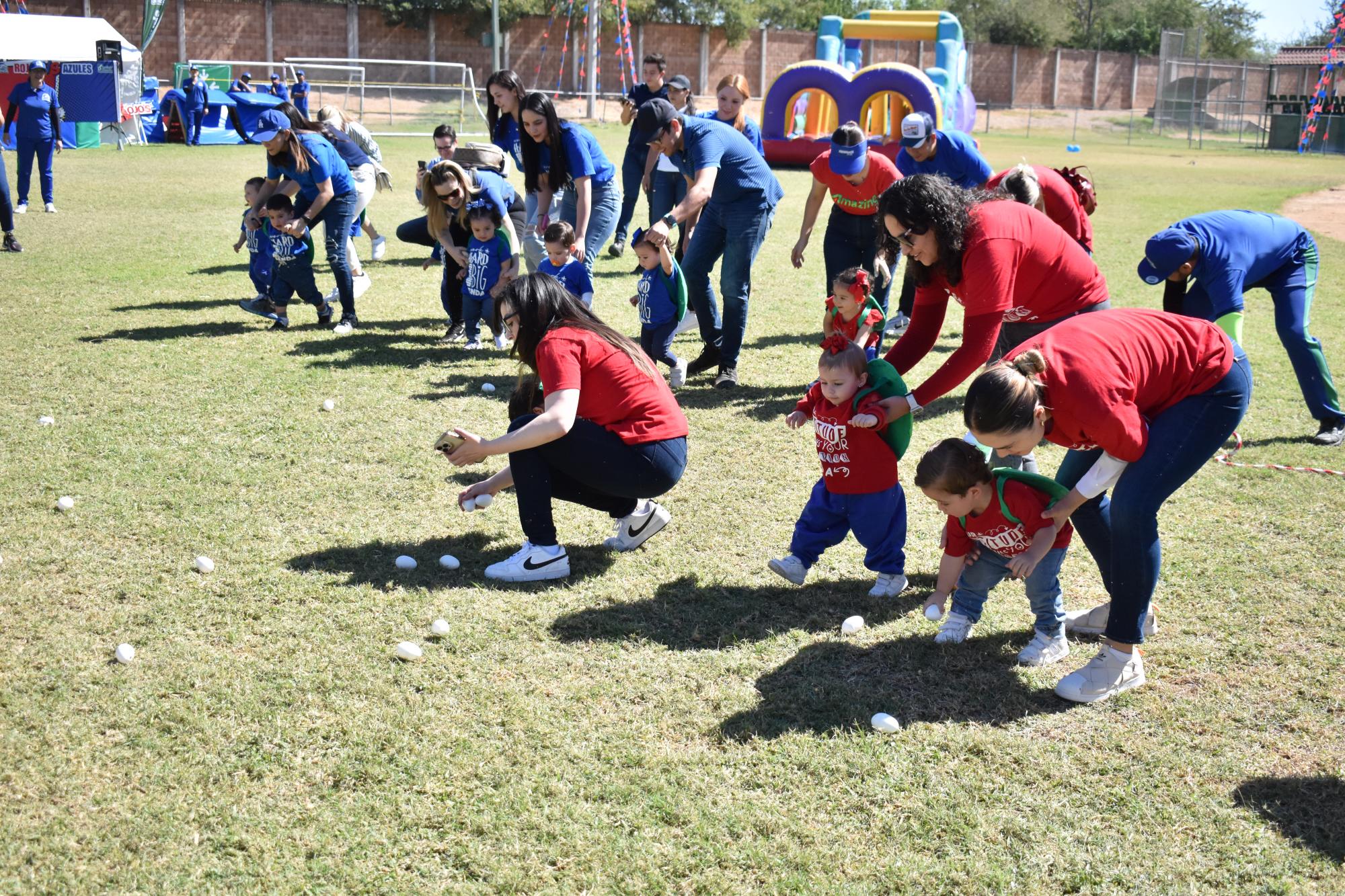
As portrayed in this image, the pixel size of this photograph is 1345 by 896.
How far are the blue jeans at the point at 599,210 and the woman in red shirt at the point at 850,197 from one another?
1.78 metres

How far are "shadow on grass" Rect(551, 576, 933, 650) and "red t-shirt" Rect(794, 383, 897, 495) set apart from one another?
1.58 ft

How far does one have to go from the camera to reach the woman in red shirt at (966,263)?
4.03m

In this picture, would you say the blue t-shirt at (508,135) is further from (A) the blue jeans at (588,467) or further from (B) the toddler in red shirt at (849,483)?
(B) the toddler in red shirt at (849,483)

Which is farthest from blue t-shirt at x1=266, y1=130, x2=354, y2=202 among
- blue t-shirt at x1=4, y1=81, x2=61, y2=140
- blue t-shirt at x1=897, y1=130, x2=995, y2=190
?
blue t-shirt at x1=4, y1=81, x2=61, y2=140

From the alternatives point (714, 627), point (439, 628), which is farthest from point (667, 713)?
point (439, 628)

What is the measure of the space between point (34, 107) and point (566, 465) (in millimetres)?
13505

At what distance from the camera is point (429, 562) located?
16.0ft

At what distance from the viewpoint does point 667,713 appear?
372cm

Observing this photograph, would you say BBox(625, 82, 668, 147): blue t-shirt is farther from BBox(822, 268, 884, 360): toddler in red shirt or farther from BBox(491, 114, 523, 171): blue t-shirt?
BBox(822, 268, 884, 360): toddler in red shirt

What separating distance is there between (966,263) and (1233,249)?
243cm

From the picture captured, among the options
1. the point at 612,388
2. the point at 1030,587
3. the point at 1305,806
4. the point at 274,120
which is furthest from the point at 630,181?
the point at 1305,806

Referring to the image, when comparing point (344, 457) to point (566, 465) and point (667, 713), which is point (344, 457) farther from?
point (667, 713)

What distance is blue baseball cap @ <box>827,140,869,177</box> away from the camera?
23.9ft

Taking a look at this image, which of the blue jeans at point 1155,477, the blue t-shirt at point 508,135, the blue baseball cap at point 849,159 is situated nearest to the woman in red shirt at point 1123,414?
the blue jeans at point 1155,477
